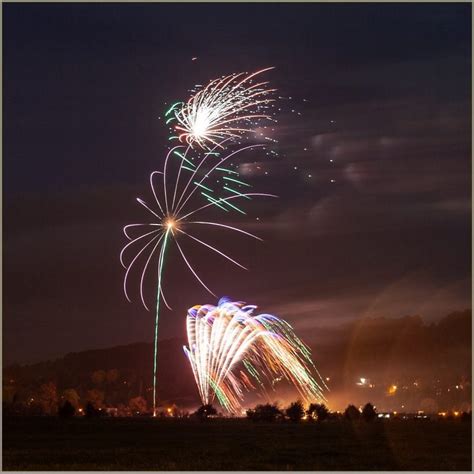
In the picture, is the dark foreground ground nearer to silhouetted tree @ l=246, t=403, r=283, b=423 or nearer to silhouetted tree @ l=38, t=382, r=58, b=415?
silhouetted tree @ l=246, t=403, r=283, b=423

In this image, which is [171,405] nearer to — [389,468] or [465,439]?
[465,439]

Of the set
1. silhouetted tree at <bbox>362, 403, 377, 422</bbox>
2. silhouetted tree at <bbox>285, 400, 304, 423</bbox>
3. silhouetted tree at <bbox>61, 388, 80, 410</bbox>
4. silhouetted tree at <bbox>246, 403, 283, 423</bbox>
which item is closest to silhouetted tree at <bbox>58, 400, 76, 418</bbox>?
silhouetted tree at <bbox>246, 403, 283, 423</bbox>

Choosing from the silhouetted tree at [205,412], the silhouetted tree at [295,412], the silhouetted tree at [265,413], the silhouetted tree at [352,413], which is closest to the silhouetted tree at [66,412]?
the silhouetted tree at [205,412]

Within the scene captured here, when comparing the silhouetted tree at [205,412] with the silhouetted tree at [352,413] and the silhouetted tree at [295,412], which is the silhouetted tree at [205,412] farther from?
the silhouetted tree at [352,413]

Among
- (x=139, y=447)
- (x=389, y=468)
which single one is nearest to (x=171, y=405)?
(x=139, y=447)

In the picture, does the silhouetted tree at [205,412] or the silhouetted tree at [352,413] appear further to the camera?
the silhouetted tree at [352,413]

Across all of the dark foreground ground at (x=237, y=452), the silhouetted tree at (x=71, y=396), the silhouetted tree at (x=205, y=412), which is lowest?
the dark foreground ground at (x=237, y=452)
